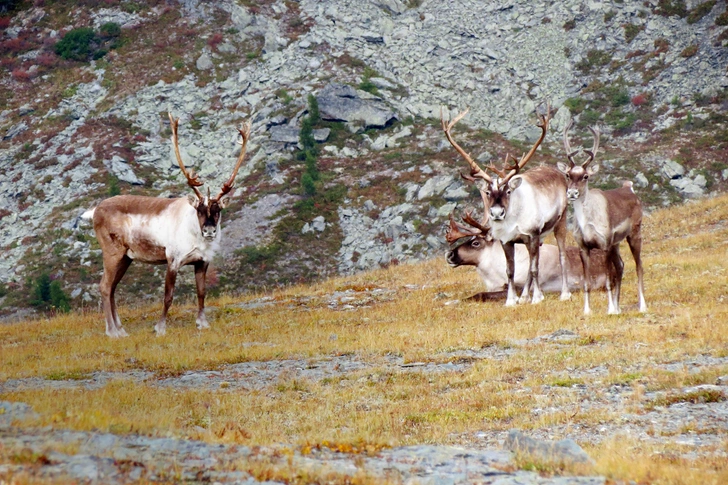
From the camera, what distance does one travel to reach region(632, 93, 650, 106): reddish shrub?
4459 cm

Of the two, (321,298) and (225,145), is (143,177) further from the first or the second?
(321,298)

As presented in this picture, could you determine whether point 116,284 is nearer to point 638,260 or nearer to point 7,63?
point 638,260

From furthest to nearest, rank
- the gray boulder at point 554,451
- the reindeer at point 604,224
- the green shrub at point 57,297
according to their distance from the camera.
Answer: the green shrub at point 57,297
the reindeer at point 604,224
the gray boulder at point 554,451

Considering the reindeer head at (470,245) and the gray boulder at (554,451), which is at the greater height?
the reindeer head at (470,245)

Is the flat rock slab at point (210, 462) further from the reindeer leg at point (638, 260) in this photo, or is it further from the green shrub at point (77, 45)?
the green shrub at point (77, 45)

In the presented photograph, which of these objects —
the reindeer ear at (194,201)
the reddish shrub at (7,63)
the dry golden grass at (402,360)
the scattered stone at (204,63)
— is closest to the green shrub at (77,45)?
the reddish shrub at (7,63)

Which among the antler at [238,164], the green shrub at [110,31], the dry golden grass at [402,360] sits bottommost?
the dry golden grass at [402,360]

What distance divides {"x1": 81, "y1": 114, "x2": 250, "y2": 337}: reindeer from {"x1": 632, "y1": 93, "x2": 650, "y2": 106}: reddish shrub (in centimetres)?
3217

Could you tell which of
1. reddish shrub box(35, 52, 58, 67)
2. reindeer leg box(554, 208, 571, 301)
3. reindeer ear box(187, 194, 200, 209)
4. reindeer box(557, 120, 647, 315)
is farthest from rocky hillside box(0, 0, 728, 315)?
reindeer box(557, 120, 647, 315)

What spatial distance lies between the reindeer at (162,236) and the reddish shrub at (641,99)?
32.2 meters

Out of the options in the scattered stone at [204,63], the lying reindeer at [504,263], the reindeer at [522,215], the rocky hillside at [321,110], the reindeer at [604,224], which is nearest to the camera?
the reindeer at [604,224]

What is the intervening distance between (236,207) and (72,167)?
9.85m

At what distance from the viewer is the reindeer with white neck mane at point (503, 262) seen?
61.0 feet

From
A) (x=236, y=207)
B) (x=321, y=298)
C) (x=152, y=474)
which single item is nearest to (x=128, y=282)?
(x=236, y=207)
